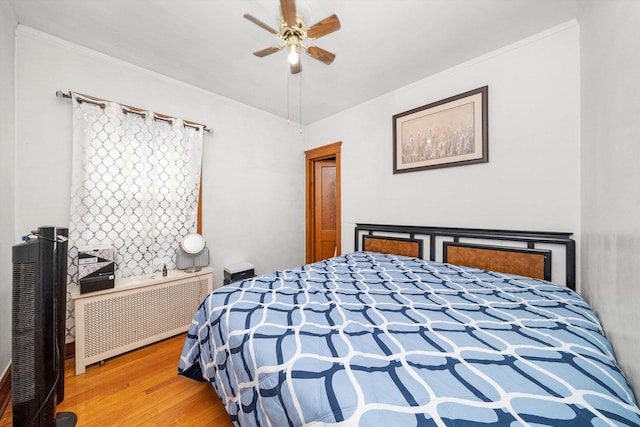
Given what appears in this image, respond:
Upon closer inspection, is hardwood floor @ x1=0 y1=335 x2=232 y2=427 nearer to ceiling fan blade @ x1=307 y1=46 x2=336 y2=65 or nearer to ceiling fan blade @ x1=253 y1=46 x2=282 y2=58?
ceiling fan blade @ x1=253 y1=46 x2=282 y2=58

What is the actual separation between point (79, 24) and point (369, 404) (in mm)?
3129

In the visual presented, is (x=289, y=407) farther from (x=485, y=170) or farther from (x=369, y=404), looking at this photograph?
(x=485, y=170)

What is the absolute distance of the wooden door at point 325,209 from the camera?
13.0 feet

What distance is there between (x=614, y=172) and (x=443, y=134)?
1.55m

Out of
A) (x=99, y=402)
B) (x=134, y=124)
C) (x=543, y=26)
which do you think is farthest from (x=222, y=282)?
(x=543, y=26)

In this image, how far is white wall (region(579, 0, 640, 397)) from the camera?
33.9 inches

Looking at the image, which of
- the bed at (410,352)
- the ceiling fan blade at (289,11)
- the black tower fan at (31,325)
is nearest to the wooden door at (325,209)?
the bed at (410,352)

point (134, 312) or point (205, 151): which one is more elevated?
point (205, 151)

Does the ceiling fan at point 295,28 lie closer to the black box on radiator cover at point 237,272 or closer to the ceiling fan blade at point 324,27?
the ceiling fan blade at point 324,27

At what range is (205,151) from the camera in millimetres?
2854

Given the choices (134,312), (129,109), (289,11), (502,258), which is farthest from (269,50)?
(502,258)

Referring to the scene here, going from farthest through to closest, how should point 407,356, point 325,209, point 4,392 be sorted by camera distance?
point 325,209 < point 4,392 < point 407,356

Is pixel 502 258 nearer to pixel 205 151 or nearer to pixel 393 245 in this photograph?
pixel 393 245

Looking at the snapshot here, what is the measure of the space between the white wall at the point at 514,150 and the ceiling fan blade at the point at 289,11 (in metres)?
1.80
